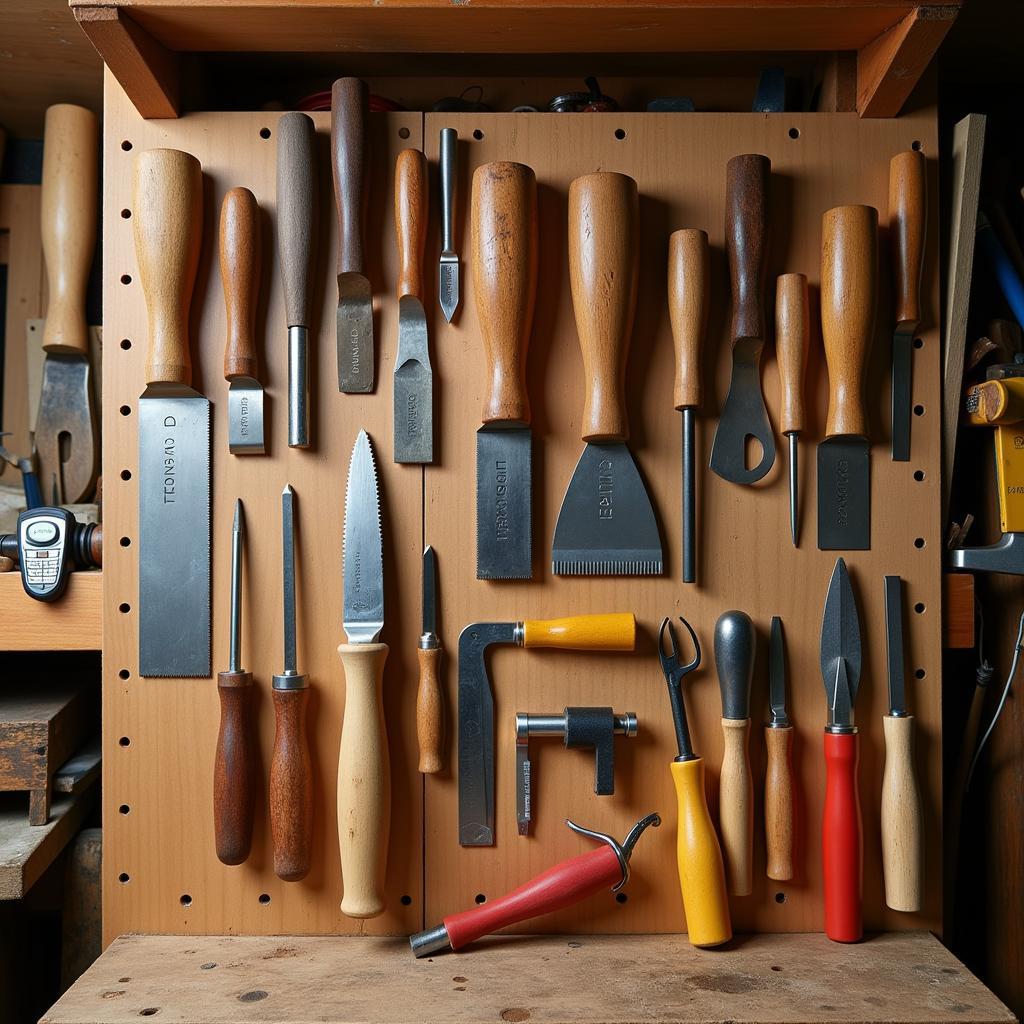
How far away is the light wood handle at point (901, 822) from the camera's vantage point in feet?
3.55

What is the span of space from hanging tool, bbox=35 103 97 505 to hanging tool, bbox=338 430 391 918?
1.52 feet

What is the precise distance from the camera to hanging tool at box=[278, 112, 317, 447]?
110 centimetres

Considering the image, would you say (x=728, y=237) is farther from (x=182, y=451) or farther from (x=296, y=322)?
(x=182, y=451)

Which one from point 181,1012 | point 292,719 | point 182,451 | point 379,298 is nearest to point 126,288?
point 182,451

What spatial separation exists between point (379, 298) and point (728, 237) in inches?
17.7

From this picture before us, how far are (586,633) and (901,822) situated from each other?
1.47 ft

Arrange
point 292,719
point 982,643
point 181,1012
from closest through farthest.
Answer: point 181,1012 < point 292,719 < point 982,643

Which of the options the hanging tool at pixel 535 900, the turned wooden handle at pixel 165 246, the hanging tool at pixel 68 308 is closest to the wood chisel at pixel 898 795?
the hanging tool at pixel 535 900

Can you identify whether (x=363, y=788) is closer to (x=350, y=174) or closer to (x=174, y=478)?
(x=174, y=478)

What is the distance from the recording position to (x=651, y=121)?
1.15 m

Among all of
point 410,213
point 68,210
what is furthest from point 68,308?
point 410,213

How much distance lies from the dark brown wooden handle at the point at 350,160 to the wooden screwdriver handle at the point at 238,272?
0.38ft

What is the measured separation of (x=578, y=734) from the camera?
1094 millimetres

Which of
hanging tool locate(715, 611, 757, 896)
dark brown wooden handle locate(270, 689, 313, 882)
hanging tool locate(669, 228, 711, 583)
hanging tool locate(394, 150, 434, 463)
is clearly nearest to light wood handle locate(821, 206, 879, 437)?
hanging tool locate(669, 228, 711, 583)
